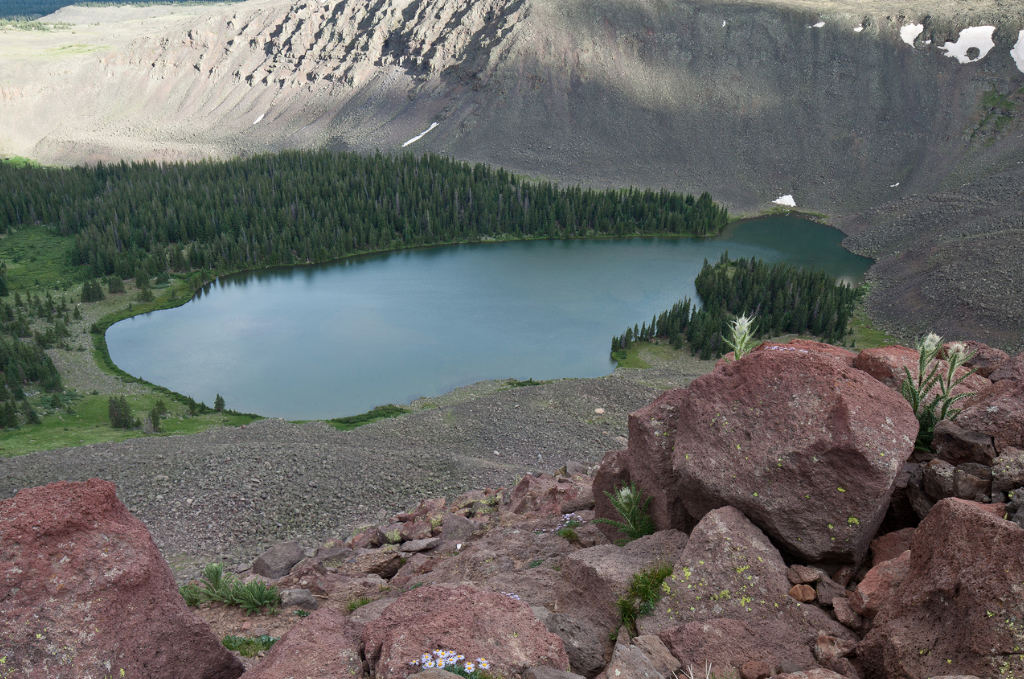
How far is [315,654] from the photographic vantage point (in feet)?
25.2

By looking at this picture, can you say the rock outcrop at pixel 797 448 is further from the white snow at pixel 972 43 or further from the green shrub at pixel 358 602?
the white snow at pixel 972 43

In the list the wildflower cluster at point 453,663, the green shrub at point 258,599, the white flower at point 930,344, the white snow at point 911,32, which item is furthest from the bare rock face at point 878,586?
the white snow at point 911,32

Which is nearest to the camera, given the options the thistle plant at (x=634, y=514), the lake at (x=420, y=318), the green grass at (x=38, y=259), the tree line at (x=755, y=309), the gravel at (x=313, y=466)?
the thistle plant at (x=634, y=514)

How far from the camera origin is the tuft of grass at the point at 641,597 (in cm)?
842

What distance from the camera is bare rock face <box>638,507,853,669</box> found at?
7.63 meters

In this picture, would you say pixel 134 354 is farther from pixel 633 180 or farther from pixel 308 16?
pixel 308 16

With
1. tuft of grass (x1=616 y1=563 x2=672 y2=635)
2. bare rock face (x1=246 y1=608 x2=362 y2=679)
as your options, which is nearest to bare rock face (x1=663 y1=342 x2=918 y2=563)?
tuft of grass (x1=616 y1=563 x2=672 y2=635)

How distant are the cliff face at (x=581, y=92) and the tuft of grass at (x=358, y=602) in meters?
102

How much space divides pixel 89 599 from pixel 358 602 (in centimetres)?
523

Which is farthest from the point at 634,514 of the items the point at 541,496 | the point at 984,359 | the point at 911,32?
the point at 911,32

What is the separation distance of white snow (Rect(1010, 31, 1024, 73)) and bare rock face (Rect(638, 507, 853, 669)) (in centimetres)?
12982

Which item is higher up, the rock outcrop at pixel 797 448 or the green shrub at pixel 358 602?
the rock outcrop at pixel 797 448

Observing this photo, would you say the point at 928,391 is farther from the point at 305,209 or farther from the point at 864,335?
the point at 305,209

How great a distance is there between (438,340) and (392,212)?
132 ft
